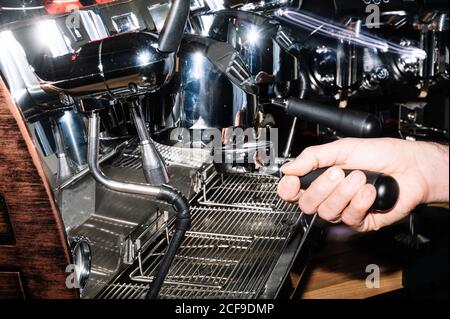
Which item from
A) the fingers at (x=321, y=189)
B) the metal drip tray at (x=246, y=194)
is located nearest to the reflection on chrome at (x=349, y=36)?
the metal drip tray at (x=246, y=194)

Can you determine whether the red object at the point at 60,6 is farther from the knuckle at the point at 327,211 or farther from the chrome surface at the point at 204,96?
the knuckle at the point at 327,211

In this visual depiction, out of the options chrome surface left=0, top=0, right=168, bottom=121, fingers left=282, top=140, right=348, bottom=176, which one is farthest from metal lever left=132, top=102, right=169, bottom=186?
fingers left=282, top=140, right=348, bottom=176

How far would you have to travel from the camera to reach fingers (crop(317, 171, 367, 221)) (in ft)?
2.29

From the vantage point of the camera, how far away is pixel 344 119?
0.80 meters

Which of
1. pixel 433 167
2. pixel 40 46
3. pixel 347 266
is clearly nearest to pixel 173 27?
pixel 40 46

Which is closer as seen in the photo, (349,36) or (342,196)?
(342,196)

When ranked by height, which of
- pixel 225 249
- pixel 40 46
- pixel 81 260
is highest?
pixel 40 46

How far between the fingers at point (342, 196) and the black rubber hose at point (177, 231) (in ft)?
0.85

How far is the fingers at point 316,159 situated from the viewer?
767mm

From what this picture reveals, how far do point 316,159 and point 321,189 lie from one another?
0.06m

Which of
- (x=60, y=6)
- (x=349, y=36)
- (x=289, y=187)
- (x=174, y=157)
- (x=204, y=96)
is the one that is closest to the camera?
(x=289, y=187)

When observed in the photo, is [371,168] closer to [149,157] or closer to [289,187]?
[289,187]

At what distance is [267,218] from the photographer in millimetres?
1096
